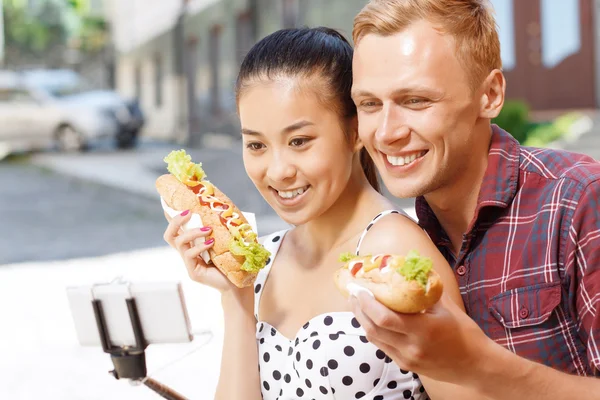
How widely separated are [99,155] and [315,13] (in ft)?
23.5

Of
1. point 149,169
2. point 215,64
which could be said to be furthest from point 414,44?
point 215,64

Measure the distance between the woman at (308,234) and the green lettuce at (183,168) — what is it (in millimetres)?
251

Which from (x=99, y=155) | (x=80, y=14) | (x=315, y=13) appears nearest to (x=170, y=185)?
(x=315, y=13)

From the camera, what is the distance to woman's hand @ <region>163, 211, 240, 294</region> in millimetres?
2357

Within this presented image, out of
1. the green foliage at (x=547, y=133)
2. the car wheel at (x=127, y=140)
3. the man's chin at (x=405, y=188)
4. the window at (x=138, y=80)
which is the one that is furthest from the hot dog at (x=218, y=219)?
the window at (x=138, y=80)

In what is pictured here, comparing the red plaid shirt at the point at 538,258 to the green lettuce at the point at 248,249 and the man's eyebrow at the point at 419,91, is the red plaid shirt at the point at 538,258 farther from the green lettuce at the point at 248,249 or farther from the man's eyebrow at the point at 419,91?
the green lettuce at the point at 248,249

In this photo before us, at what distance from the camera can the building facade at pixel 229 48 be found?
15.1 m

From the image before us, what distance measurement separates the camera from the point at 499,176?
2.13 metres

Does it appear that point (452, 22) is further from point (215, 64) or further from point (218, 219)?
point (215, 64)

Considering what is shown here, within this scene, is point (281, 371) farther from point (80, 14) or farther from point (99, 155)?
point (80, 14)

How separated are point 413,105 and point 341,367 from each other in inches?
25.6

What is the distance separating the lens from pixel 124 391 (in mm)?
5422

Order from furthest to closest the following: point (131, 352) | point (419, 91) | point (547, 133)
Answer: point (547, 133), point (131, 352), point (419, 91)

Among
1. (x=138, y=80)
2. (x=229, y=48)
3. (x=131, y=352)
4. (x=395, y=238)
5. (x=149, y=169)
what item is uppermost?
(x=395, y=238)
